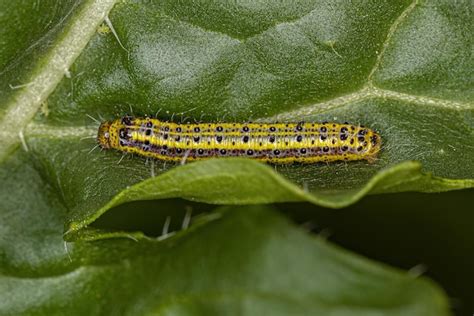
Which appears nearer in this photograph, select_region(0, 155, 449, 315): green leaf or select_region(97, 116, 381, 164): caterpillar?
select_region(0, 155, 449, 315): green leaf

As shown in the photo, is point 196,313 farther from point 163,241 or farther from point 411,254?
point 411,254

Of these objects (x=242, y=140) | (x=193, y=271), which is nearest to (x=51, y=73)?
(x=242, y=140)

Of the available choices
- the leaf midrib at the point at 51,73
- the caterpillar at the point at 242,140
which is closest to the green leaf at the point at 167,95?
the leaf midrib at the point at 51,73

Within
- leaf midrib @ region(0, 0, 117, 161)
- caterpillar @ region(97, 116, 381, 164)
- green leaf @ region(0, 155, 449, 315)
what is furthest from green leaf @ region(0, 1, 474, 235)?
green leaf @ region(0, 155, 449, 315)

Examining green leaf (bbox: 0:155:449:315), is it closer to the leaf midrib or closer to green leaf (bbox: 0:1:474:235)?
the leaf midrib

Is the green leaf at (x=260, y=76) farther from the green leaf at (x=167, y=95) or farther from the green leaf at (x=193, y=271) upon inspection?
the green leaf at (x=193, y=271)

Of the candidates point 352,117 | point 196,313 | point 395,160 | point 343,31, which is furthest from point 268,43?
point 196,313
